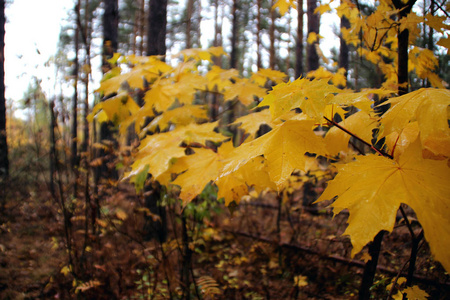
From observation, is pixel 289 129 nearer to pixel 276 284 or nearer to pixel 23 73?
pixel 23 73

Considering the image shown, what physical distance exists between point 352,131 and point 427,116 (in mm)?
366

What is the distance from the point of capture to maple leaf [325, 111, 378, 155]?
1.02 m

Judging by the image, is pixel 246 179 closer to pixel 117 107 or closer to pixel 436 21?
pixel 117 107

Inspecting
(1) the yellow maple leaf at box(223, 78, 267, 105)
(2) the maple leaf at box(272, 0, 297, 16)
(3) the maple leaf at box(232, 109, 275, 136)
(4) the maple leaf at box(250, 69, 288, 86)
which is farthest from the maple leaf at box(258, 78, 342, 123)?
(4) the maple leaf at box(250, 69, 288, 86)

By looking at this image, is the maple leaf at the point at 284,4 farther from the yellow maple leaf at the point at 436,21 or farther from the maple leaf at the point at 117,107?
the maple leaf at the point at 117,107

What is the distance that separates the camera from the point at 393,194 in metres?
0.72

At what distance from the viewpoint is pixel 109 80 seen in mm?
1746

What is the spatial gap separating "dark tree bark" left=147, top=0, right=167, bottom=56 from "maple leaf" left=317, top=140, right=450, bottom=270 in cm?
334

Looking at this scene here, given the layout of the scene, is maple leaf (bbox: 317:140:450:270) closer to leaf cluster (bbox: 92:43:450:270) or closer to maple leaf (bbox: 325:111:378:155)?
leaf cluster (bbox: 92:43:450:270)

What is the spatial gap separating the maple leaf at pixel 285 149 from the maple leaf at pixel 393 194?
0.44ft

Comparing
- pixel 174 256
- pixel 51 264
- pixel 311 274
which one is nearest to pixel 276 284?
pixel 311 274

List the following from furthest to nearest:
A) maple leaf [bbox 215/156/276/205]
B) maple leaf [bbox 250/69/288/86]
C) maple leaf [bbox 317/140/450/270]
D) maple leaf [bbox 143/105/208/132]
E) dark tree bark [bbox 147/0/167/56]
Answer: dark tree bark [bbox 147/0/167/56]
maple leaf [bbox 250/69/288/86]
maple leaf [bbox 143/105/208/132]
maple leaf [bbox 215/156/276/205]
maple leaf [bbox 317/140/450/270]

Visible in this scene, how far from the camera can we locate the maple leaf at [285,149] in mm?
851

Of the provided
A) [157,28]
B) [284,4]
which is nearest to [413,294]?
[284,4]
